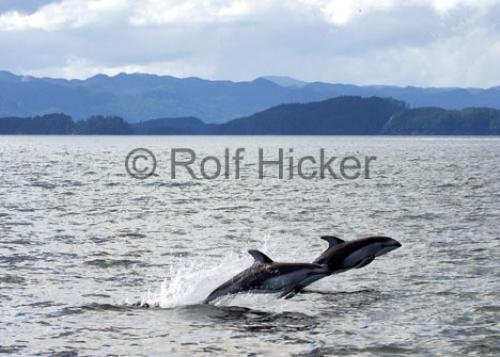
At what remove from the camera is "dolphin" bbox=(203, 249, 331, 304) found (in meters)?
18.1

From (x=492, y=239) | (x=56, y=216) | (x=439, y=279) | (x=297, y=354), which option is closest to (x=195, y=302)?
(x=297, y=354)

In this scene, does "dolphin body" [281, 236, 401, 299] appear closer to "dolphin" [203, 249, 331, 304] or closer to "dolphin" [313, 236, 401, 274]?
"dolphin" [313, 236, 401, 274]

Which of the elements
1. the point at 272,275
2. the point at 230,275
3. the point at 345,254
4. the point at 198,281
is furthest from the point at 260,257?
the point at 230,275

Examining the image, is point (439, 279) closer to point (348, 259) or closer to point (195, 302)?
point (348, 259)

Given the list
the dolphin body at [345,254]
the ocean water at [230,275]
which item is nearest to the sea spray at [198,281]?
the ocean water at [230,275]

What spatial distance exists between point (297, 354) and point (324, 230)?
2047cm

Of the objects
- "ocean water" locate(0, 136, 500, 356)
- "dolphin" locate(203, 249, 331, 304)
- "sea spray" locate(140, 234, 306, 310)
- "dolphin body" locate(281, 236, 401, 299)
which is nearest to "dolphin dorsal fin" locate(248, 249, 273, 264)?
"dolphin" locate(203, 249, 331, 304)

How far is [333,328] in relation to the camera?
56.5 feet

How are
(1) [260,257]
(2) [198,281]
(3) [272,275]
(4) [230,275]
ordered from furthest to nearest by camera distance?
(4) [230,275], (2) [198,281], (1) [260,257], (3) [272,275]

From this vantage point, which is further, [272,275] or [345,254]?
[345,254]

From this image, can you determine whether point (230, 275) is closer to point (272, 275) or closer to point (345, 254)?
point (345, 254)

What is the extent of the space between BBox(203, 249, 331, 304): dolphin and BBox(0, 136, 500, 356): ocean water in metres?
0.68

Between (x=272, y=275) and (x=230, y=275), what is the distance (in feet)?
17.7

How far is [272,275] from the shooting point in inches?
711
